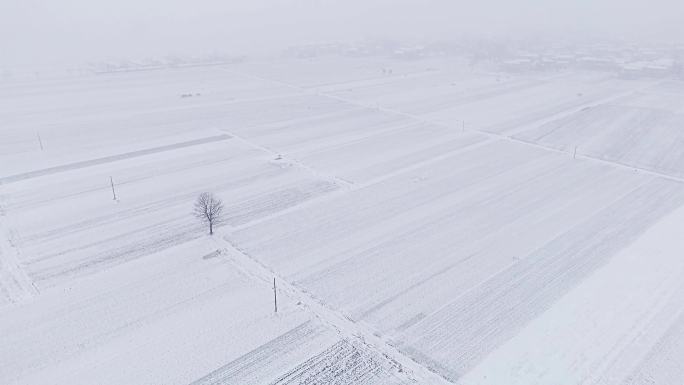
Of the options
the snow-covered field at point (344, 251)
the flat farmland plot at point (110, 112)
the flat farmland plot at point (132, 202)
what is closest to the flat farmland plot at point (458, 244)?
the snow-covered field at point (344, 251)

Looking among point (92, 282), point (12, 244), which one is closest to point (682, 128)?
point (92, 282)

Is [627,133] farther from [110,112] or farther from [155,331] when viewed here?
[110,112]

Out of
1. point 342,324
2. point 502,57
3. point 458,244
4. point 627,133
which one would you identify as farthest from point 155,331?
point 502,57

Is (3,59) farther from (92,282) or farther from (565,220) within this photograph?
(565,220)

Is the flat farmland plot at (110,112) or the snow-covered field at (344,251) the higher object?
the flat farmland plot at (110,112)

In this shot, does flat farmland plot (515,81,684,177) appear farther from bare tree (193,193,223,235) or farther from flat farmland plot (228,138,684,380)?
bare tree (193,193,223,235)

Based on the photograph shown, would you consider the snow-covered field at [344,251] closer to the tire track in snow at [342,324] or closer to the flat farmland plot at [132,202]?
the tire track in snow at [342,324]
